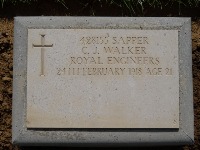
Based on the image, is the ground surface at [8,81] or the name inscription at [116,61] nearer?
the name inscription at [116,61]

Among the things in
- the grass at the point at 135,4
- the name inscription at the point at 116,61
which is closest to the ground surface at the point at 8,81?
the grass at the point at 135,4

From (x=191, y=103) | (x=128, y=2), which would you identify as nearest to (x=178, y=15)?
(x=128, y=2)

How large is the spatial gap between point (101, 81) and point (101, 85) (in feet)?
0.09

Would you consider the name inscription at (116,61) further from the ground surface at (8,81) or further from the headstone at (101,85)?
the ground surface at (8,81)

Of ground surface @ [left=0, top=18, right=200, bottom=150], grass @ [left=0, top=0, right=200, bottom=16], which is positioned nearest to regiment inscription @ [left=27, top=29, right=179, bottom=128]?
ground surface @ [left=0, top=18, right=200, bottom=150]

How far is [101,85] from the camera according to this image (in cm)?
303

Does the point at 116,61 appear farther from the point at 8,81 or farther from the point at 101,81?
the point at 8,81

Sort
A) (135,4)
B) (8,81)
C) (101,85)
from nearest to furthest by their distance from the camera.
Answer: (101,85), (8,81), (135,4)

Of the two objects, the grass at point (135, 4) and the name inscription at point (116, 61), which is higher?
the grass at point (135, 4)

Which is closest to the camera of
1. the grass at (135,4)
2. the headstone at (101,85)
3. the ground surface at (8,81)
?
the headstone at (101,85)

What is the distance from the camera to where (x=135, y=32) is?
3.08 meters

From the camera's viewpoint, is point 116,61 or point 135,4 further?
point 135,4

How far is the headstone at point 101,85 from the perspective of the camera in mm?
3006

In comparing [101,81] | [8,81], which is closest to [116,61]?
[101,81]
